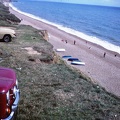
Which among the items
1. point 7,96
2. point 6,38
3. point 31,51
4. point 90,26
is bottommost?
point 90,26

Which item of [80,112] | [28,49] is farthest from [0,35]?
[80,112]

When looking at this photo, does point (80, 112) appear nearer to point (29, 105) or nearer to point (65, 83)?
point (29, 105)

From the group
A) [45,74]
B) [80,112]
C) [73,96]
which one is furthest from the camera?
[45,74]

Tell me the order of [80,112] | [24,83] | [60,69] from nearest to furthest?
[80,112] < [24,83] < [60,69]

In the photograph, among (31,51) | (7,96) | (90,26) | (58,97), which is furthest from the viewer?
(90,26)

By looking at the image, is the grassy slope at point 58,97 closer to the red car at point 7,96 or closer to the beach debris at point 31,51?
the red car at point 7,96

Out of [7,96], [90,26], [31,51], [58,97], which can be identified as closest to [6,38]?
[31,51]

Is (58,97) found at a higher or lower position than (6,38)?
lower

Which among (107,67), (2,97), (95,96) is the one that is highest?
(2,97)

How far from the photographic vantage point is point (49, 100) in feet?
25.5

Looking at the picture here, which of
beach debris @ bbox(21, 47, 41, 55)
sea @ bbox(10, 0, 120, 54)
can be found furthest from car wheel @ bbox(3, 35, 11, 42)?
sea @ bbox(10, 0, 120, 54)

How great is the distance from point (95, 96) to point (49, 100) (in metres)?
1.77

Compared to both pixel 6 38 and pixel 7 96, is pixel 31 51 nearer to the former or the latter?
pixel 6 38

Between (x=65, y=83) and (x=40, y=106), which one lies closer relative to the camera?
(x=40, y=106)
